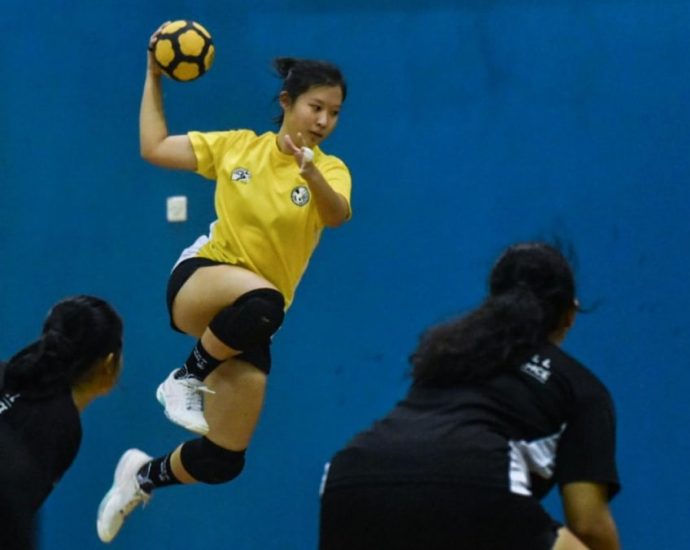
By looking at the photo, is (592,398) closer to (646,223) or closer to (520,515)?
(520,515)

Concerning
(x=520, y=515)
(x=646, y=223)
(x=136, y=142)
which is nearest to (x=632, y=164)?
(x=646, y=223)

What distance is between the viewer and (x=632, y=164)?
4.47 m

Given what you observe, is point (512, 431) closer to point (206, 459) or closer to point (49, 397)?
point (49, 397)

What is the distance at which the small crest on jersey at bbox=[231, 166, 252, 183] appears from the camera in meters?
4.00

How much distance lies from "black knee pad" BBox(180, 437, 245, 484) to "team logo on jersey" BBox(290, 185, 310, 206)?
82 centimetres

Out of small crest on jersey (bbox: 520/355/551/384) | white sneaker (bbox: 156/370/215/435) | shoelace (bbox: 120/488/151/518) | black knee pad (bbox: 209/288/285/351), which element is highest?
small crest on jersey (bbox: 520/355/551/384)

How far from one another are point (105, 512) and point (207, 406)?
482 millimetres

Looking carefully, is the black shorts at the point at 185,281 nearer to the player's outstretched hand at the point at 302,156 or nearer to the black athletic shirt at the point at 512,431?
the player's outstretched hand at the point at 302,156

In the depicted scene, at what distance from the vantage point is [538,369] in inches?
106

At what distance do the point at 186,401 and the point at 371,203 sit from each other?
3.62 ft

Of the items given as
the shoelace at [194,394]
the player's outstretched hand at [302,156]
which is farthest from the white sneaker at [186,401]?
the player's outstretched hand at [302,156]

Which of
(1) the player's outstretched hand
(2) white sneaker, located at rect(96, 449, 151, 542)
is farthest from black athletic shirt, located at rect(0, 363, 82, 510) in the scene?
(2) white sneaker, located at rect(96, 449, 151, 542)

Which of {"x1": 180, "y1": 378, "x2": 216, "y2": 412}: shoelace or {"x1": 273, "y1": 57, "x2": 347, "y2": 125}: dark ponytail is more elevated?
{"x1": 273, "y1": 57, "x2": 347, "y2": 125}: dark ponytail

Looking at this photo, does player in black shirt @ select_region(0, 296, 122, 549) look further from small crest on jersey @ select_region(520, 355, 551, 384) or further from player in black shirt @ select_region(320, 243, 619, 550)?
small crest on jersey @ select_region(520, 355, 551, 384)
